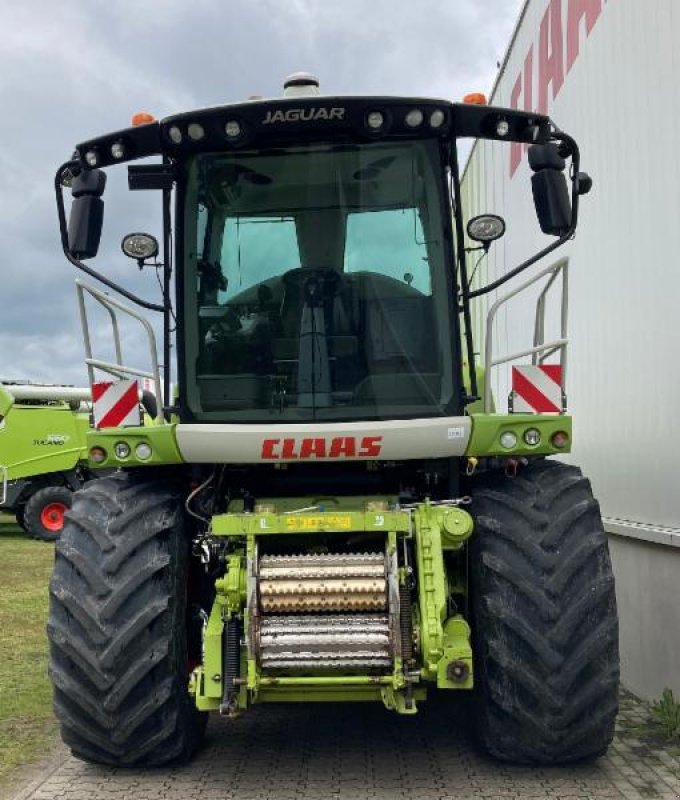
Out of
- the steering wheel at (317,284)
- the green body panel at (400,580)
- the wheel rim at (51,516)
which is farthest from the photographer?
the wheel rim at (51,516)

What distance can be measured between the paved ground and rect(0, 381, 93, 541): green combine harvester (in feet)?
41.7

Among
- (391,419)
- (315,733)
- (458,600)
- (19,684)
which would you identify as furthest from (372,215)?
(19,684)

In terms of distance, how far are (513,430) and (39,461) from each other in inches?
563

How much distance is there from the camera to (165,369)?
198 inches

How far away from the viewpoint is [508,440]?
15.5ft

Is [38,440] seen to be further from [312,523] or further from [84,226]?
[312,523]

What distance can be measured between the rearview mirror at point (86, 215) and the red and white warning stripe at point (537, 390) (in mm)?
2187

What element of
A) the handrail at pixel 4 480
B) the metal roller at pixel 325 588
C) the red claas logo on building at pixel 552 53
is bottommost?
the handrail at pixel 4 480

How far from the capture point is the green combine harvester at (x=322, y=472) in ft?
14.2

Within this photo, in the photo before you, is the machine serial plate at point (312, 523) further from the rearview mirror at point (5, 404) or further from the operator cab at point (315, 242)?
the rearview mirror at point (5, 404)

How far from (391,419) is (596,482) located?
9.87 ft

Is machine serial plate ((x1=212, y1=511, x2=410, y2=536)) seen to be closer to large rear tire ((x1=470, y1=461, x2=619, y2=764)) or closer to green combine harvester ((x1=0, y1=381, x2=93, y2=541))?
large rear tire ((x1=470, y1=461, x2=619, y2=764))

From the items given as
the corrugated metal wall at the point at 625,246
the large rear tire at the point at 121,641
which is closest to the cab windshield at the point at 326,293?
the large rear tire at the point at 121,641

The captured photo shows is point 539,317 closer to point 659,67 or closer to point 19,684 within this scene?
point 659,67
